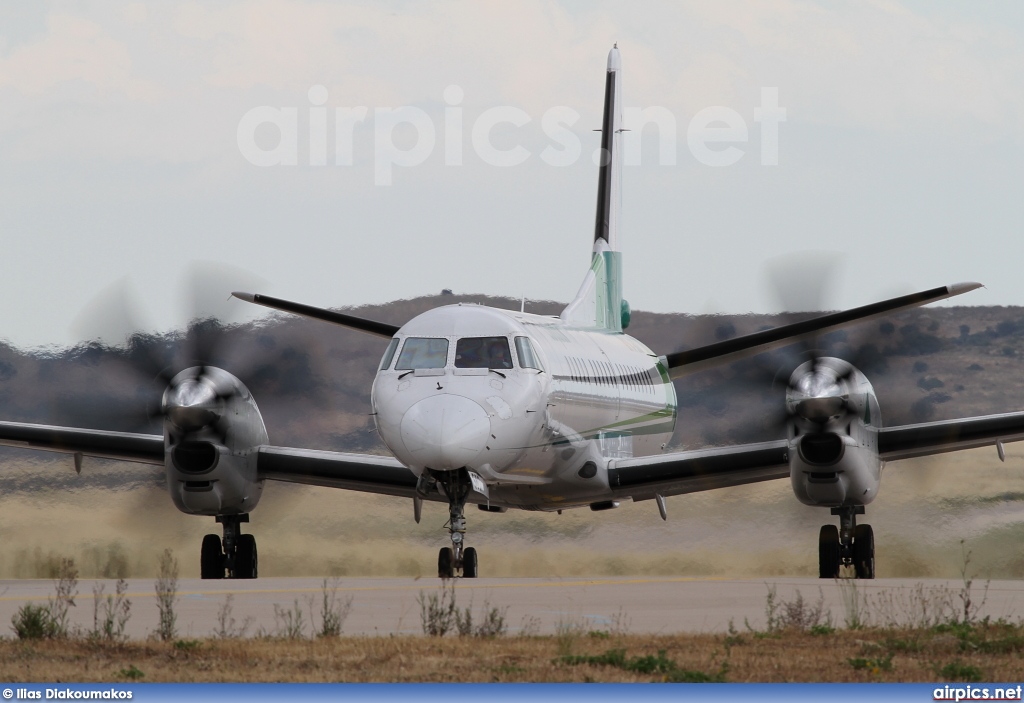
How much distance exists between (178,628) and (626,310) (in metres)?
17.1

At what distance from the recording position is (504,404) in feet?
61.7

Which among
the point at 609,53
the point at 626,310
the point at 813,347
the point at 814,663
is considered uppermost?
the point at 609,53

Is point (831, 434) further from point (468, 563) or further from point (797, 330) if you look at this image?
point (468, 563)

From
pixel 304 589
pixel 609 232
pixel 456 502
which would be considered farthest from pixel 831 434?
pixel 609 232

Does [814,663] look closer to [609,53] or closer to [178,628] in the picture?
[178,628]

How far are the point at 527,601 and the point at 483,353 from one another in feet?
11.9

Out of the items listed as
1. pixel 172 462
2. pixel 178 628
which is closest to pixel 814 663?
pixel 178 628

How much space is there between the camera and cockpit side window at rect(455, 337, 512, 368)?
1892cm

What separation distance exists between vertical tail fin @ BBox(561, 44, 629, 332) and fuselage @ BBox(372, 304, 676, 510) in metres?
4.29

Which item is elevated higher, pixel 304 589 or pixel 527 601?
pixel 304 589

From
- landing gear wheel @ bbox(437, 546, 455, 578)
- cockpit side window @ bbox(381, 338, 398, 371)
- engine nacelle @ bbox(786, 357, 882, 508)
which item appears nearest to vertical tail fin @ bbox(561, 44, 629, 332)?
engine nacelle @ bbox(786, 357, 882, 508)

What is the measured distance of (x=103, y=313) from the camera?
72.4ft

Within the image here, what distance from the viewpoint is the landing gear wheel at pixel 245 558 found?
76.4 ft

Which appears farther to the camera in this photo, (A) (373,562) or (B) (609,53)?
(B) (609,53)
